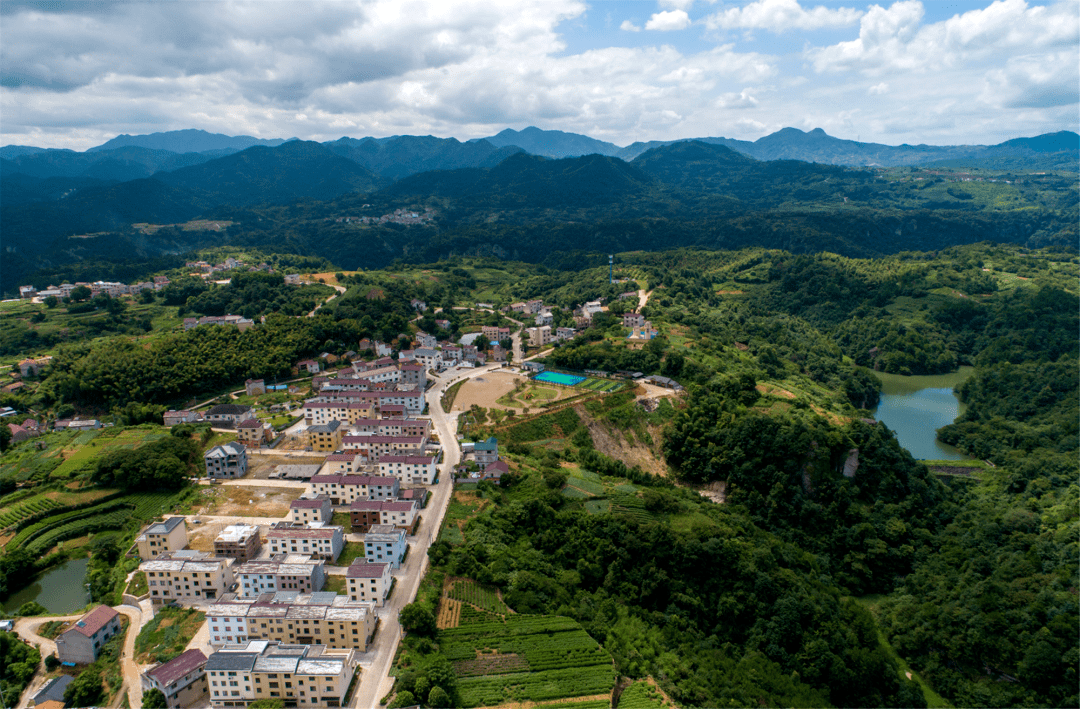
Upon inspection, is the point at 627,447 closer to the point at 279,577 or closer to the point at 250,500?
the point at 250,500

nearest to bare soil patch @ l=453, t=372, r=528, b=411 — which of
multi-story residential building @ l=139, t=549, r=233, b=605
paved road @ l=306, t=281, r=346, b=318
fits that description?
multi-story residential building @ l=139, t=549, r=233, b=605

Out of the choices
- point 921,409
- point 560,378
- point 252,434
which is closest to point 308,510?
point 252,434

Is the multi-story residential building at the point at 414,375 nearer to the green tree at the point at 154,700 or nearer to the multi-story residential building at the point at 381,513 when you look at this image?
the multi-story residential building at the point at 381,513

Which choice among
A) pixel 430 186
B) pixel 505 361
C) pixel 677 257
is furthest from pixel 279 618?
pixel 430 186

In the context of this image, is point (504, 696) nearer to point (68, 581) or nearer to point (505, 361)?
point (68, 581)

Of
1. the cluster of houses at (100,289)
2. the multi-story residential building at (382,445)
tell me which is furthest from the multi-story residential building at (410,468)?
the cluster of houses at (100,289)

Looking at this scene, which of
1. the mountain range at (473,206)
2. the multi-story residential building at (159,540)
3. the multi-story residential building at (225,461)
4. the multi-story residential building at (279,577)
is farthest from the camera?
the mountain range at (473,206)
